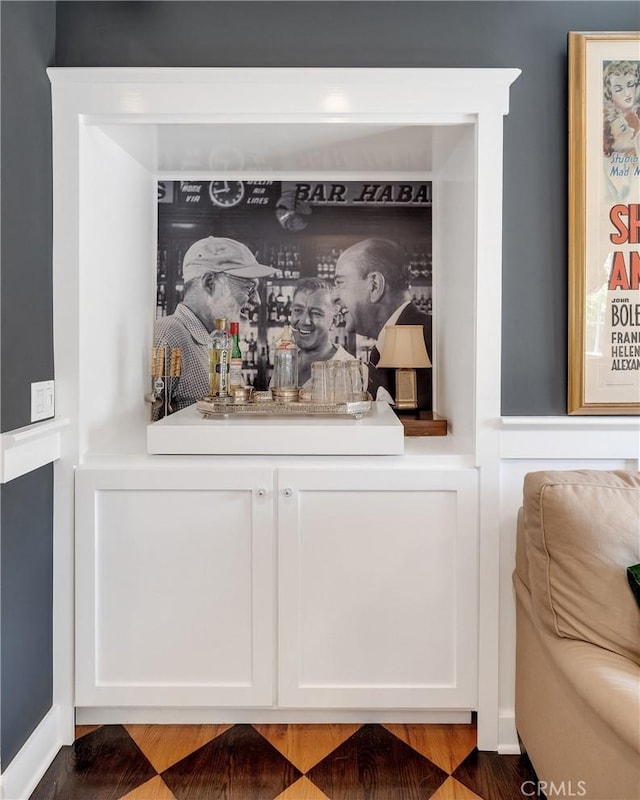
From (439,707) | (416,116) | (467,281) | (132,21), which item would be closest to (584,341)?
(467,281)

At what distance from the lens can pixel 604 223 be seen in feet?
6.14

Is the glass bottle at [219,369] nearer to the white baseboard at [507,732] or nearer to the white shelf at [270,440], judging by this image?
the white shelf at [270,440]

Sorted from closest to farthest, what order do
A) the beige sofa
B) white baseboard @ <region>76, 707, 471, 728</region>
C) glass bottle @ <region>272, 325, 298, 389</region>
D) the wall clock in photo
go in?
the beige sofa → white baseboard @ <region>76, 707, 471, 728</region> → glass bottle @ <region>272, 325, 298, 389</region> → the wall clock in photo

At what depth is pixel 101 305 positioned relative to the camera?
6.80ft

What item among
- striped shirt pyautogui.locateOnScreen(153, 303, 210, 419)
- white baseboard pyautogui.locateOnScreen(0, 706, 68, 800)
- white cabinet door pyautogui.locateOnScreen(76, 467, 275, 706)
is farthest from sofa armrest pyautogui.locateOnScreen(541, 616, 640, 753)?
striped shirt pyautogui.locateOnScreen(153, 303, 210, 419)

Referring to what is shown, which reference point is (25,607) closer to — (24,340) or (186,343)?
(24,340)

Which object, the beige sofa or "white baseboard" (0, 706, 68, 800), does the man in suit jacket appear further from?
"white baseboard" (0, 706, 68, 800)

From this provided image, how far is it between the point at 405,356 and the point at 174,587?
1.16m

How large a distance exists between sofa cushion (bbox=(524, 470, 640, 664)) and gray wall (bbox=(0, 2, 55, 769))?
139cm

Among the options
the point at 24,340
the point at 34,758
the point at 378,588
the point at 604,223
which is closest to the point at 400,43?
the point at 604,223

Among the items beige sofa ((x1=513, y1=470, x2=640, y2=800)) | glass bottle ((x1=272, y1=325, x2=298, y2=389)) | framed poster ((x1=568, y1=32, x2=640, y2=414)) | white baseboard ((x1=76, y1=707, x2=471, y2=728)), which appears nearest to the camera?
beige sofa ((x1=513, y1=470, x2=640, y2=800))

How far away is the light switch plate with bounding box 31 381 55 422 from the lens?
1.78 metres

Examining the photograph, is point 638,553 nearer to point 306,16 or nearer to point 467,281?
point 467,281

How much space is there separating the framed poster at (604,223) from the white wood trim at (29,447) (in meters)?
1.57
